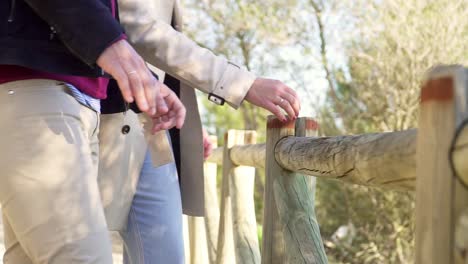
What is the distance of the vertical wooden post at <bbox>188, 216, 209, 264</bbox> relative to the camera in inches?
175

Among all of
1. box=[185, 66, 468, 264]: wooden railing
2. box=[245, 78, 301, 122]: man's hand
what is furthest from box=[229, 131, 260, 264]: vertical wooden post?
box=[245, 78, 301, 122]: man's hand

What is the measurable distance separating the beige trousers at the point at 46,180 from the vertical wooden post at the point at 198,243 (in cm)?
298

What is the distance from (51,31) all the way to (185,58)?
0.49m

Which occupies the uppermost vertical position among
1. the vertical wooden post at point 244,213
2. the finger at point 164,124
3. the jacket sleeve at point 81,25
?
the jacket sleeve at point 81,25

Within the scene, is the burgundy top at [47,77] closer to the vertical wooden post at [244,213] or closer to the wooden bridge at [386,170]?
the wooden bridge at [386,170]

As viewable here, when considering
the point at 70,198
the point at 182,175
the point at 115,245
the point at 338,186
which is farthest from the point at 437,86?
the point at 338,186

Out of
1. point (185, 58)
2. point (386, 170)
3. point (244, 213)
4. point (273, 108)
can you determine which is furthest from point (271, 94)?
point (244, 213)

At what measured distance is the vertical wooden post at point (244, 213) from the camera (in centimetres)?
319

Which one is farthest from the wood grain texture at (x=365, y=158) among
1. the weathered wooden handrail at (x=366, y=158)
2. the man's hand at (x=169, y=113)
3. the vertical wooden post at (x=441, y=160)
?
the man's hand at (x=169, y=113)

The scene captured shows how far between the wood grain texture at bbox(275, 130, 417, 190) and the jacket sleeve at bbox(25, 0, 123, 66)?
0.55 m

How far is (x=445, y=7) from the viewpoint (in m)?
6.88

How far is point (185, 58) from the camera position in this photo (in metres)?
1.90

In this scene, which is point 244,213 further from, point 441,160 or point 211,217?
point 441,160

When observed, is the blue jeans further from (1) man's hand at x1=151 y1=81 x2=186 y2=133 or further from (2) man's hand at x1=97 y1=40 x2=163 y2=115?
(2) man's hand at x1=97 y1=40 x2=163 y2=115
